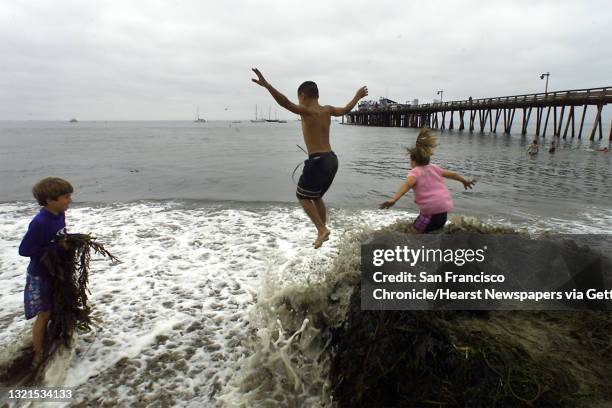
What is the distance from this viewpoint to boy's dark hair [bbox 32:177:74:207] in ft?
11.5

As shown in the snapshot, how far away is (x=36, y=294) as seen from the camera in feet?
12.3

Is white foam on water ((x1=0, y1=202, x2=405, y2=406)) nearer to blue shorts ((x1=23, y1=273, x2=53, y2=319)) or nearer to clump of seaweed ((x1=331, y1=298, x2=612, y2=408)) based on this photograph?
blue shorts ((x1=23, y1=273, x2=53, y2=319))

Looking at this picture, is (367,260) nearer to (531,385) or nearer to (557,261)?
(531,385)

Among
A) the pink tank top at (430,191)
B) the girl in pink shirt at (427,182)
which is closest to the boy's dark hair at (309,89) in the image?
the girl in pink shirt at (427,182)

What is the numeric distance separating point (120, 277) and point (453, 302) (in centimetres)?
540

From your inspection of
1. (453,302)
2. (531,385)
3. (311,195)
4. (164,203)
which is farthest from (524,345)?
(164,203)

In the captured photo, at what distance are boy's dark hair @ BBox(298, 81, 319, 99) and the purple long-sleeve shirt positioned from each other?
336 cm

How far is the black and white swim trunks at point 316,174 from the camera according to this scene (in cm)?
479

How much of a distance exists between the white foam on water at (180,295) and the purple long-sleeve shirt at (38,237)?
51.2 inches

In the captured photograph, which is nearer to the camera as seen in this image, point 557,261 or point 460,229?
point 557,261

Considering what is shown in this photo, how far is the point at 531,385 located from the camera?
2.83 m

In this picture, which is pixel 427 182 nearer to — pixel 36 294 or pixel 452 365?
pixel 452 365

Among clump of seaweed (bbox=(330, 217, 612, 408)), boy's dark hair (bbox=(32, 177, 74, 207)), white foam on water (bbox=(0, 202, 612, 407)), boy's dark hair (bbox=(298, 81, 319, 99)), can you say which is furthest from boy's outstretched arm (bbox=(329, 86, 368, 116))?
boy's dark hair (bbox=(32, 177, 74, 207))

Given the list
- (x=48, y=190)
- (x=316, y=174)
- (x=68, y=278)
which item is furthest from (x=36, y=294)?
(x=316, y=174)
